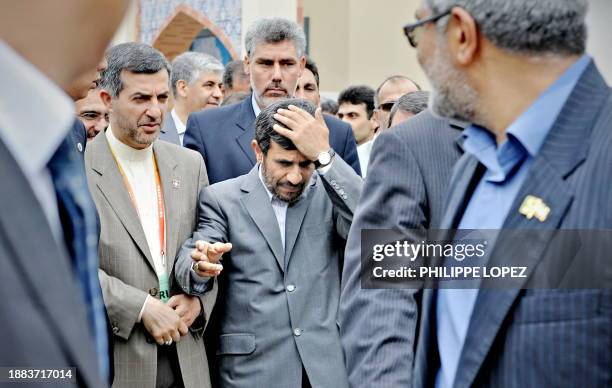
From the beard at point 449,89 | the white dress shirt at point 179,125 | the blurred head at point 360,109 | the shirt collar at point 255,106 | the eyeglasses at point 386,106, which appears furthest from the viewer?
the blurred head at point 360,109

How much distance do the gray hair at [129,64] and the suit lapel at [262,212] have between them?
680mm

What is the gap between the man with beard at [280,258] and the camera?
3.38 metres

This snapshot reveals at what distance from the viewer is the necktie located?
2.81ft

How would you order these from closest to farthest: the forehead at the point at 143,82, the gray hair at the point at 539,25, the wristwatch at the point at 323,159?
the gray hair at the point at 539,25, the wristwatch at the point at 323,159, the forehead at the point at 143,82

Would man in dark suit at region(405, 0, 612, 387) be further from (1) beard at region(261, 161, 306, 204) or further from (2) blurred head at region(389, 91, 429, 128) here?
(2) blurred head at region(389, 91, 429, 128)

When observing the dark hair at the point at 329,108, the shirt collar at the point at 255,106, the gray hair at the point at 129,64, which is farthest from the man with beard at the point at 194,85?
the gray hair at the point at 129,64

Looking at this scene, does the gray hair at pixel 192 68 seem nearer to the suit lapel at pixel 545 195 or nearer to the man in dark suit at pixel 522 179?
the man in dark suit at pixel 522 179

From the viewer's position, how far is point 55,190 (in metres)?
0.86

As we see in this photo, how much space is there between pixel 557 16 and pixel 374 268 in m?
0.80

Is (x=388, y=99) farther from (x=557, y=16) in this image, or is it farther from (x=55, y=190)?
(x=55, y=190)

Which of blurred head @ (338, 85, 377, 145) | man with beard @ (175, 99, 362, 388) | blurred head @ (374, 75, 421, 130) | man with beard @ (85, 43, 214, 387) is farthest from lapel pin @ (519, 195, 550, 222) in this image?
blurred head @ (338, 85, 377, 145)

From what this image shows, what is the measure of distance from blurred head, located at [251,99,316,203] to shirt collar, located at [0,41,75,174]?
2776mm

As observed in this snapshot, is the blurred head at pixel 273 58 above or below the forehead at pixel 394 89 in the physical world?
above

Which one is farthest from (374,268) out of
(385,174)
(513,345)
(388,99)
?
(388,99)
